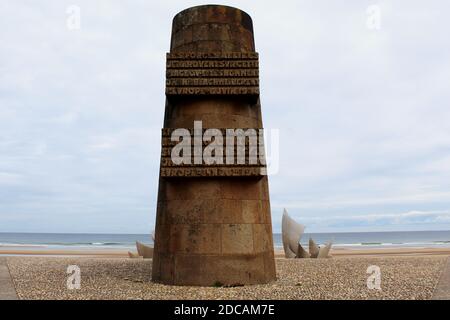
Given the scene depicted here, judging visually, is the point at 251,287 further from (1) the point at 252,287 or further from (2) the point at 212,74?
(2) the point at 212,74

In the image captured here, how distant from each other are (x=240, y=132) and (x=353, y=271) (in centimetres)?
698

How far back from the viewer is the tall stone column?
33.0ft

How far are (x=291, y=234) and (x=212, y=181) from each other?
515 inches

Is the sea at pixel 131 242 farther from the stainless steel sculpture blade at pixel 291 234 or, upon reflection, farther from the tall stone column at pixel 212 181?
the tall stone column at pixel 212 181

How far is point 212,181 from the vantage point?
10273mm

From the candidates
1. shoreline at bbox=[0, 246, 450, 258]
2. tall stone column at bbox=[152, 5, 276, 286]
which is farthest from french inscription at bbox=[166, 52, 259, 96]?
shoreline at bbox=[0, 246, 450, 258]

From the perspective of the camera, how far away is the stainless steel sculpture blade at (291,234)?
22.1 meters

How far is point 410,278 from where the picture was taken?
468 inches

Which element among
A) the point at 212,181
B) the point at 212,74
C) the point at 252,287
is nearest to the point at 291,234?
the point at 252,287

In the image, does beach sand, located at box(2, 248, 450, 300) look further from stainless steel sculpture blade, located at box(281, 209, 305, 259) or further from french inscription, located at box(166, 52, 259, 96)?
stainless steel sculpture blade, located at box(281, 209, 305, 259)

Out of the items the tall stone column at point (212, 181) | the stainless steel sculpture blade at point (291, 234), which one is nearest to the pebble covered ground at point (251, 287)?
the tall stone column at point (212, 181)

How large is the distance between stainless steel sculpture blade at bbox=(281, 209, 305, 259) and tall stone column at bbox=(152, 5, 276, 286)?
37.4 ft
